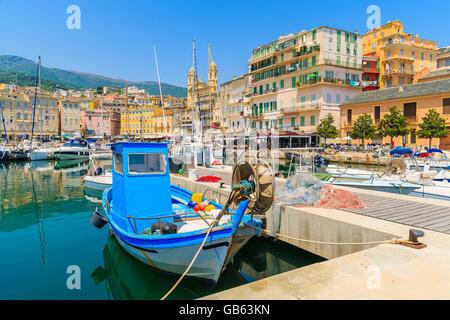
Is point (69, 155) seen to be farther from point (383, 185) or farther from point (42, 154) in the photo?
point (383, 185)

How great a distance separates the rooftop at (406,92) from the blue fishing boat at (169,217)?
38694 mm

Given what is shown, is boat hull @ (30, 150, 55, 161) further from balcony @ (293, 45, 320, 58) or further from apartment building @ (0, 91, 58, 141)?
apartment building @ (0, 91, 58, 141)

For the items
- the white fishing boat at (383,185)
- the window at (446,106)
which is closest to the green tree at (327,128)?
the window at (446,106)

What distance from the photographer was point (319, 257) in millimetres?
9414

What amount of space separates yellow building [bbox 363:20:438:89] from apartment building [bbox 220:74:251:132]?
84.9 ft

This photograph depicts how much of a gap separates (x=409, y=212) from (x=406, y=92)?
3887 centimetres

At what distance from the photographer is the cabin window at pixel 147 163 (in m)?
8.96

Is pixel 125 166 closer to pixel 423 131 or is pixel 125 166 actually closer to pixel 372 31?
pixel 423 131

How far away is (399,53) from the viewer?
54500 millimetres

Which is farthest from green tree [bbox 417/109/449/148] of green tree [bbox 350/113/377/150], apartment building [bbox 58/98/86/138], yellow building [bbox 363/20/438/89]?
apartment building [bbox 58/98/86/138]

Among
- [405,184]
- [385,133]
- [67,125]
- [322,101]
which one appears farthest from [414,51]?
[67,125]

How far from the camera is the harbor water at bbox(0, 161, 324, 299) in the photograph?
7916 mm

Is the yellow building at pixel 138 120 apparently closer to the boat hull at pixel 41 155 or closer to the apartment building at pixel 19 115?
the apartment building at pixel 19 115

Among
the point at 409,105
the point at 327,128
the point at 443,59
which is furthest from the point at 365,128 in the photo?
the point at 443,59
